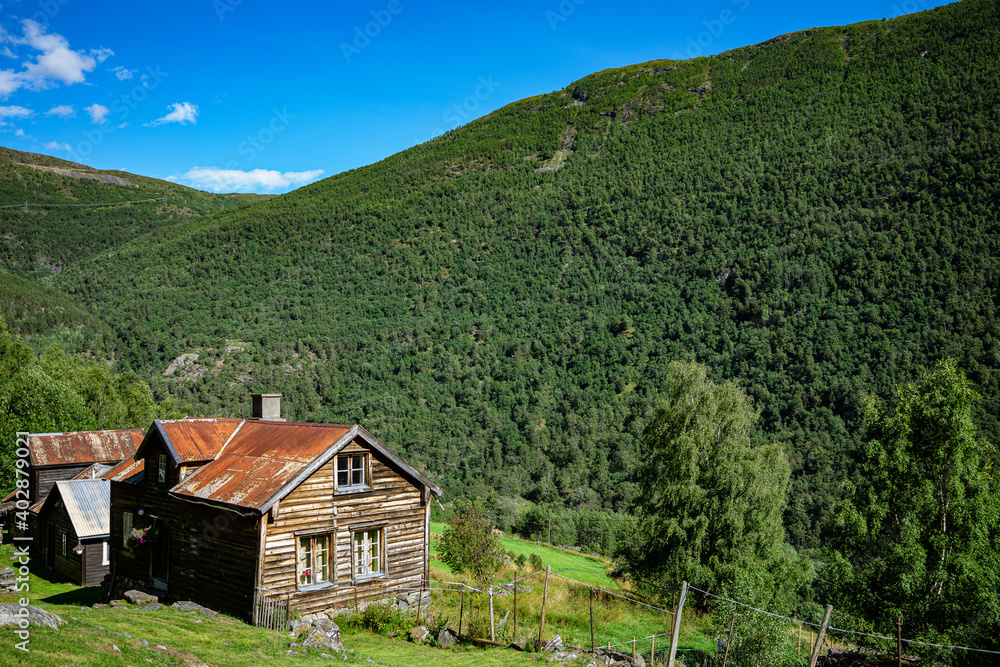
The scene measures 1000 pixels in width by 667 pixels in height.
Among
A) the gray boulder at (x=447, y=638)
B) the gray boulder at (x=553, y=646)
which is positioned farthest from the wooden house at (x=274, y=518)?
the gray boulder at (x=553, y=646)

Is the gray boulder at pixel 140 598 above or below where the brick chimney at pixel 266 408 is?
below

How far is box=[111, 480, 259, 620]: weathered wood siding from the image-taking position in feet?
58.2

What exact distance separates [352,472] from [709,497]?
16661 mm

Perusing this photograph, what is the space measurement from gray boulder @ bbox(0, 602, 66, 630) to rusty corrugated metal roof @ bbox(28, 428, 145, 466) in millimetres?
26567

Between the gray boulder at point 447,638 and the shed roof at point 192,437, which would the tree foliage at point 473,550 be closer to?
the gray boulder at point 447,638

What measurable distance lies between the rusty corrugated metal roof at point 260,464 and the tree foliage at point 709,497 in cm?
1611

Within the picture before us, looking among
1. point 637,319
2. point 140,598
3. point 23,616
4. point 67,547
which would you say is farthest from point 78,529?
point 637,319

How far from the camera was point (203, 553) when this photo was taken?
19.0 m

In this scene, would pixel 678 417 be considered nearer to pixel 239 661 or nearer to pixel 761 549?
pixel 761 549

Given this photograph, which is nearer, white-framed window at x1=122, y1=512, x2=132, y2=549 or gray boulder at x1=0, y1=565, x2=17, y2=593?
gray boulder at x1=0, y1=565, x2=17, y2=593

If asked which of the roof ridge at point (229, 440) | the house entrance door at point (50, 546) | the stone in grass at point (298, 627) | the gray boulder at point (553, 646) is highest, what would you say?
the roof ridge at point (229, 440)

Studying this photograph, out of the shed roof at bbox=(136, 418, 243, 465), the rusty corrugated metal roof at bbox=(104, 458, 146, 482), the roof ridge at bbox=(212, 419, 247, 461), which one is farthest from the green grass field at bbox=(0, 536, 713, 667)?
the roof ridge at bbox=(212, 419, 247, 461)

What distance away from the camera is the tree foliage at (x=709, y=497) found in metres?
26.5

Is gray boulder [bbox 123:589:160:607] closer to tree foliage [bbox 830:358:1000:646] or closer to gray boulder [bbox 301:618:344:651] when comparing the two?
gray boulder [bbox 301:618:344:651]
